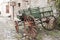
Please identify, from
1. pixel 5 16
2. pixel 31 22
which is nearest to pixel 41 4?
pixel 31 22

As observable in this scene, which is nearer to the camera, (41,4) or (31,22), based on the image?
(31,22)

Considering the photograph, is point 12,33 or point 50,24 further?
point 50,24

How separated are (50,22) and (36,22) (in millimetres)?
179

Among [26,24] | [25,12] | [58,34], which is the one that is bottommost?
[58,34]

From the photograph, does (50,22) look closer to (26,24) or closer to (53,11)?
(53,11)

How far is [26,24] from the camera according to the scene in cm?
182

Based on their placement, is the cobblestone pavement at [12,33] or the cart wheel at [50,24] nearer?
the cobblestone pavement at [12,33]

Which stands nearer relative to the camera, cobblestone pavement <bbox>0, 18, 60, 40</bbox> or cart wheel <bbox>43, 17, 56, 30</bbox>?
cobblestone pavement <bbox>0, 18, 60, 40</bbox>

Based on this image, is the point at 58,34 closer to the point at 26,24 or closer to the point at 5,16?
the point at 26,24

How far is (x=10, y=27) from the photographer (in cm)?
187

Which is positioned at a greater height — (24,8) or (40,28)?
(24,8)

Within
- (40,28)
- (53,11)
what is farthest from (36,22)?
(53,11)

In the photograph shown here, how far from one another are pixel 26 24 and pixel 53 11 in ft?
1.04

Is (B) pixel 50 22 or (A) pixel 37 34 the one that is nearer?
(A) pixel 37 34
